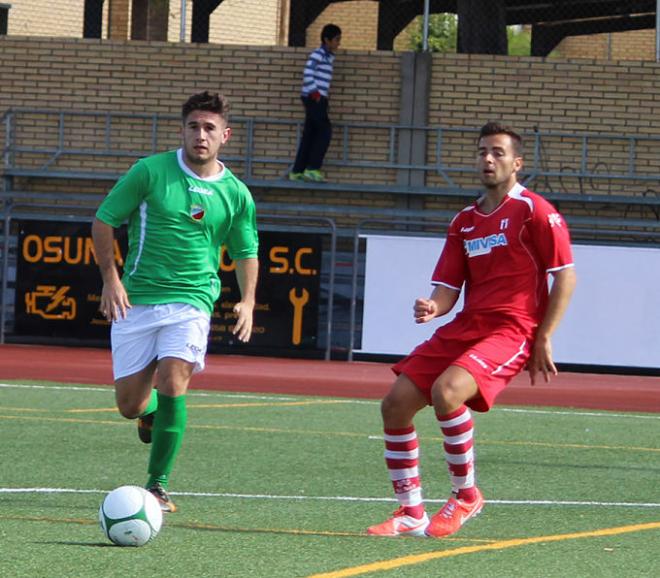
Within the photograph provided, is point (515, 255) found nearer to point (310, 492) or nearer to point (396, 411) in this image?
point (396, 411)

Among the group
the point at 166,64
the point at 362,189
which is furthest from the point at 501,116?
the point at 166,64

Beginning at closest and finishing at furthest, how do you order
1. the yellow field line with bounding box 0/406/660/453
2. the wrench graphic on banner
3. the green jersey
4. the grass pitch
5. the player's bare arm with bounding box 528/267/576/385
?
the grass pitch, the player's bare arm with bounding box 528/267/576/385, the green jersey, the yellow field line with bounding box 0/406/660/453, the wrench graphic on banner

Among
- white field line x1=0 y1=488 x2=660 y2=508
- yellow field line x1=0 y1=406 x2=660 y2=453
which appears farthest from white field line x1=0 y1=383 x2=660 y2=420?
white field line x1=0 y1=488 x2=660 y2=508

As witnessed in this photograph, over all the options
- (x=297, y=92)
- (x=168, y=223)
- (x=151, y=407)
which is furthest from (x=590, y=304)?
(x=168, y=223)

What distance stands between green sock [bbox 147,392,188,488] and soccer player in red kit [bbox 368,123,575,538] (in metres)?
1.13

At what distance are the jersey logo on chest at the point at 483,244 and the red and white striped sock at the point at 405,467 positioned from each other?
3.00ft

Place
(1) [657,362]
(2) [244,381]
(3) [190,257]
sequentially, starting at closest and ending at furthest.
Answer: (3) [190,257] → (2) [244,381] → (1) [657,362]

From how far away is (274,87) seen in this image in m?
22.2

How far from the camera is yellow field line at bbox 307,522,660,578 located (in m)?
5.65

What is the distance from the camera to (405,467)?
6.95 metres

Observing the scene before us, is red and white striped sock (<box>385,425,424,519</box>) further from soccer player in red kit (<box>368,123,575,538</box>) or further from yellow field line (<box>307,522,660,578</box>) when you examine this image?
yellow field line (<box>307,522,660,578</box>)

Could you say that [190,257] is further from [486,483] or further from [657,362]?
[657,362]

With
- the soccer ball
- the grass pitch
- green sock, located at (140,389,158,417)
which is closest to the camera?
the grass pitch

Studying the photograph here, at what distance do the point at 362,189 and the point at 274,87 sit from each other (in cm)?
224
